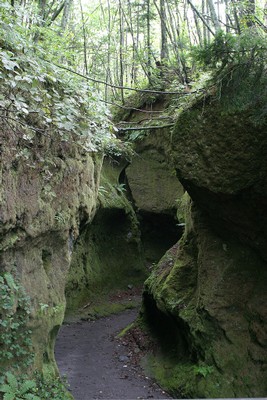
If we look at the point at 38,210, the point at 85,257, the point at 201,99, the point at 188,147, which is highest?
the point at 201,99

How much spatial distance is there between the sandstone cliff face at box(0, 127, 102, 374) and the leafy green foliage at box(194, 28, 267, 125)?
9.14 feet

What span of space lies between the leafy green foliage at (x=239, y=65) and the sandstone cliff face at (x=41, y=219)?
279 centimetres

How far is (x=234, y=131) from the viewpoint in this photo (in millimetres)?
6137

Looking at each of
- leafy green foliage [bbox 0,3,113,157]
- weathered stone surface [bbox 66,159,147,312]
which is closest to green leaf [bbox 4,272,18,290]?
leafy green foliage [bbox 0,3,113,157]

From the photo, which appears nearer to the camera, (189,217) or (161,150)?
(189,217)

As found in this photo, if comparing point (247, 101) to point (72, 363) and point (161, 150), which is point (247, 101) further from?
point (161, 150)

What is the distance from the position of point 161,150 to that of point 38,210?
10.8 meters

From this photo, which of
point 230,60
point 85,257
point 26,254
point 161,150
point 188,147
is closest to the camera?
point 230,60

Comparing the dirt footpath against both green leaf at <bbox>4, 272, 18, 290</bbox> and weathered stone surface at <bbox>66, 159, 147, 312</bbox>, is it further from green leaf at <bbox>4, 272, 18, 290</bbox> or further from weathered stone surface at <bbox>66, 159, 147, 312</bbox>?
green leaf at <bbox>4, 272, 18, 290</bbox>

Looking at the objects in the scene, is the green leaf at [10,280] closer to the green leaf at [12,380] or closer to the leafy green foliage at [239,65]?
the green leaf at [12,380]

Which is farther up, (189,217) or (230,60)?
(230,60)

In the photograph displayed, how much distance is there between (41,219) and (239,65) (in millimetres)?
3627

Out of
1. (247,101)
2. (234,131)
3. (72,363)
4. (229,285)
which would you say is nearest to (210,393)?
(229,285)

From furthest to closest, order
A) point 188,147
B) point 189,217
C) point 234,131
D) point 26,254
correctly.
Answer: point 189,217 → point 188,147 → point 234,131 → point 26,254
